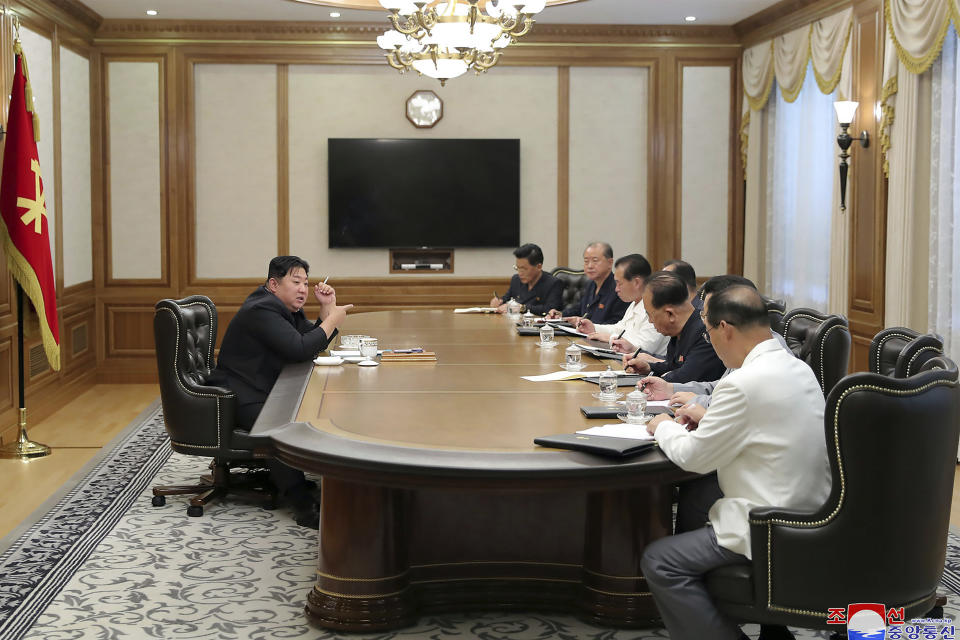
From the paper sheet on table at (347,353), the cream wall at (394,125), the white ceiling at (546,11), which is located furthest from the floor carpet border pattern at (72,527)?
the white ceiling at (546,11)

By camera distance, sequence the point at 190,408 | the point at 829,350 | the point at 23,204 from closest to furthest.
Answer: the point at 829,350
the point at 190,408
the point at 23,204

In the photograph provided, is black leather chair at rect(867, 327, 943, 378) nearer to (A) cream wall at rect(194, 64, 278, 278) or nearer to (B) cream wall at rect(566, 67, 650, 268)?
(B) cream wall at rect(566, 67, 650, 268)

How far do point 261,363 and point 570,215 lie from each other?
446cm

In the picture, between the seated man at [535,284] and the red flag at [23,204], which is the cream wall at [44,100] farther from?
the seated man at [535,284]

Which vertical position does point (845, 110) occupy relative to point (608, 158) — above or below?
above

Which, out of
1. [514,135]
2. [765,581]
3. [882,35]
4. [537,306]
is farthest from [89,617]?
[514,135]

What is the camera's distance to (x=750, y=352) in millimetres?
2697

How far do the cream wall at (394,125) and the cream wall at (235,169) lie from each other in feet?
0.66

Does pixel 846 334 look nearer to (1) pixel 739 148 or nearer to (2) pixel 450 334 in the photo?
(2) pixel 450 334

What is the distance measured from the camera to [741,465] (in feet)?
8.54

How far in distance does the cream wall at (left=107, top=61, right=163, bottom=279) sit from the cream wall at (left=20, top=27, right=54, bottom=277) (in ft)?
3.37

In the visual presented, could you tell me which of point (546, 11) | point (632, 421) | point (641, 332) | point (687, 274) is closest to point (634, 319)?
point (641, 332)

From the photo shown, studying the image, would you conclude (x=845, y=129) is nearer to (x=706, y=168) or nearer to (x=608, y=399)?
(x=706, y=168)

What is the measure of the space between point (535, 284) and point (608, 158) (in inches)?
67.7
